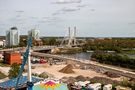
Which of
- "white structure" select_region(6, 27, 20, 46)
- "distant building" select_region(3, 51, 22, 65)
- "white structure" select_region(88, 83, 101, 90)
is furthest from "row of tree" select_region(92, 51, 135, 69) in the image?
"white structure" select_region(6, 27, 20, 46)

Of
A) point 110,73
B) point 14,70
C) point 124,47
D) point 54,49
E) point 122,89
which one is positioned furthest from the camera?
point 124,47

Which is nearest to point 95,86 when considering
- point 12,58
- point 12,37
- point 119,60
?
point 119,60

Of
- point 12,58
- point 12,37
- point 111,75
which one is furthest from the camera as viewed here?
point 12,37

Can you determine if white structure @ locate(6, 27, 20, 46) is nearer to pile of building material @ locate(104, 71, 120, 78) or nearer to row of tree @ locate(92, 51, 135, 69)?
row of tree @ locate(92, 51, 135, 69)

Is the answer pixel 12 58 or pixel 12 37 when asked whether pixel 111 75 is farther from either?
pixel 12 37

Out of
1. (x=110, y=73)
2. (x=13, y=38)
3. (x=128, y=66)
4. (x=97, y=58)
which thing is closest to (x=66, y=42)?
(x=13, y=38)

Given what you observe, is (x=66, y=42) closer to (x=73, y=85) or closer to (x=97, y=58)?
(x=97, y=58)

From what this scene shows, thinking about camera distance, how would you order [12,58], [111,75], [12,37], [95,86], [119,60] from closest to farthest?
[95,86] < [111,75] < [12,58] < [119,60] < [12,37]

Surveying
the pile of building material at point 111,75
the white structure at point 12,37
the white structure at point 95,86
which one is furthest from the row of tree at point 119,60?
the white structure at point 12,37

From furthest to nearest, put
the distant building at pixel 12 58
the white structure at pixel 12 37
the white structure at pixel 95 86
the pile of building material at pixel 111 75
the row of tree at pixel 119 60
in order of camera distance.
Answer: the white structure at pixel 12 37
the distant building at pixel 12 58
the row of tree at pixel 119 60
the pile of building material at pixel 111 75
the white structure at pixel 95 86

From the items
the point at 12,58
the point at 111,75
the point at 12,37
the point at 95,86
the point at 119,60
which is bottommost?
the point at 111,75

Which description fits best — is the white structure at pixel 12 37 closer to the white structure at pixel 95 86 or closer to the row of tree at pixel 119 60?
the row of tree at pixel 119 60
